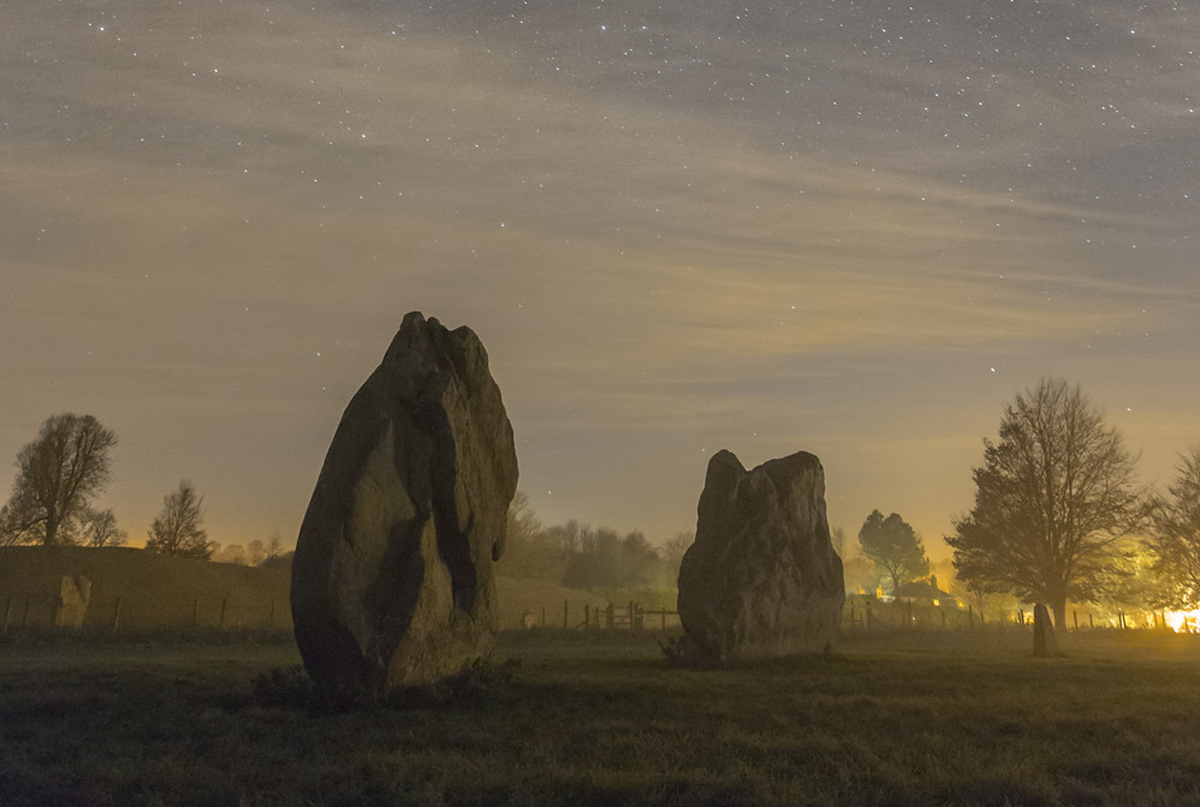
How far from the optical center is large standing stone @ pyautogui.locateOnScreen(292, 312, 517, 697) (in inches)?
506

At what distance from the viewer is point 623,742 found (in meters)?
10.2

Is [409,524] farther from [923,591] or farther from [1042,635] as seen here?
→ [923,591]

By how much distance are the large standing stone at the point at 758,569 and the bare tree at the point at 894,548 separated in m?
101

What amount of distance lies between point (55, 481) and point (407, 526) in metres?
67.0

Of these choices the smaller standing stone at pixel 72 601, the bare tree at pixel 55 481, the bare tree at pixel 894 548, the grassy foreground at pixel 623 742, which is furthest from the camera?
the bare tree at pixel 894 548

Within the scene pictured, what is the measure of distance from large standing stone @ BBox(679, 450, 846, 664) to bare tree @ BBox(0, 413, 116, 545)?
61.6 m

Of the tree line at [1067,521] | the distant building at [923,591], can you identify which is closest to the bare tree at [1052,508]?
the tree line at [1067,521]

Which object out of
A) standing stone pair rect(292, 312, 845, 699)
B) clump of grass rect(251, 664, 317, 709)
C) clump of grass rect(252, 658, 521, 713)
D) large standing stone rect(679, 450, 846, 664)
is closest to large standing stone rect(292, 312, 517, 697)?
standing stone pair rect(292, 312, 845, 699)

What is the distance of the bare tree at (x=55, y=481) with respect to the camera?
2638 inches

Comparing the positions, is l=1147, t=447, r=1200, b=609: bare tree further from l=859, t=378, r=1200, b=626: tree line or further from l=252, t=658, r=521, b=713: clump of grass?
l=252, t=658, r=521, b=713: clump of grass

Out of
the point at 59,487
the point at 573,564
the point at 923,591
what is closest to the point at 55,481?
the point at 59,487

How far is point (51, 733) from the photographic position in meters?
10.8

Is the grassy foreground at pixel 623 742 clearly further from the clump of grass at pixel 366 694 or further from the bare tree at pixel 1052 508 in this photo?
the bare tree at pixel 1052 508

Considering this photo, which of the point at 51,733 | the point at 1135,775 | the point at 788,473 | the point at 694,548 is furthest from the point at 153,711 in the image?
the point at 788,473
